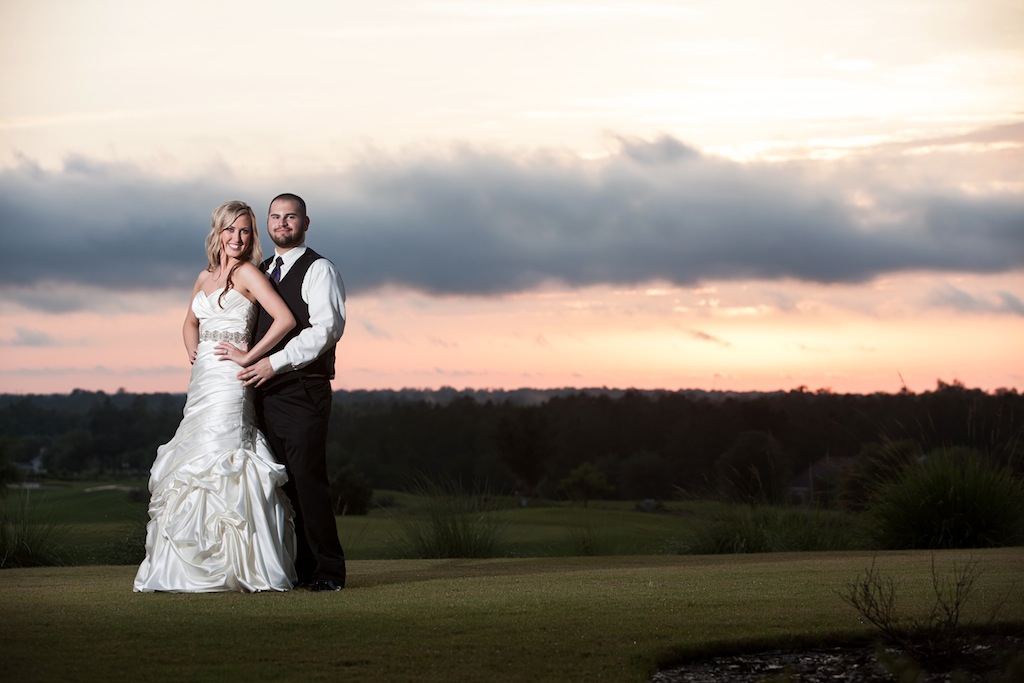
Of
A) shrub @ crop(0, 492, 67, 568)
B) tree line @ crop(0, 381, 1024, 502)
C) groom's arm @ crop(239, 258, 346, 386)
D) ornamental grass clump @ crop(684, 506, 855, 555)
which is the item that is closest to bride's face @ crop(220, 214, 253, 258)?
groom's arm @ crop(239, 258, 346, 386)

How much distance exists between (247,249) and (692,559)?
5.95 m

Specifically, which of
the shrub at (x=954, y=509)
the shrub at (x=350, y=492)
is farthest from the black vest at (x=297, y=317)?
the shrub at (x=350, y=492)

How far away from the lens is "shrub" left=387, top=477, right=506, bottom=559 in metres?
13.3

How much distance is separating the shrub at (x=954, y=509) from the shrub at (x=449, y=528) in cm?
459

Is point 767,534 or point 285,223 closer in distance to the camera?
point 285,223

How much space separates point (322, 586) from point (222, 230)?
2639 mm

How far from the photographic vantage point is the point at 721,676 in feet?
20.1

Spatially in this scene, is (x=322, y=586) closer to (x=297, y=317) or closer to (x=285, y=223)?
(x=297, y=317)

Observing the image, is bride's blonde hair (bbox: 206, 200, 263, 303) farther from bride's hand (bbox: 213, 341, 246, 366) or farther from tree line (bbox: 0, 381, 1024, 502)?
tree line (bbox: 0, 381, 1024, 502)

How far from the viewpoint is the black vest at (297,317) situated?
822 centimetres

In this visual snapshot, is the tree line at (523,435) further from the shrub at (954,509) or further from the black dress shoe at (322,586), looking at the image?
the black dress shoe at (322,586)

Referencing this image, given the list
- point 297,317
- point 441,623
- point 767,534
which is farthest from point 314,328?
point 767,534

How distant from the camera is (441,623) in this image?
274 inches

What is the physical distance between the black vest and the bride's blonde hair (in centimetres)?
28
